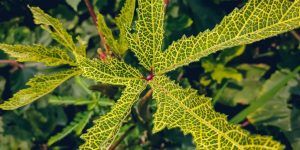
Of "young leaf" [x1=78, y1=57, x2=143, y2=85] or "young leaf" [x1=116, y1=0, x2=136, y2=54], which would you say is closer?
"young leaf" [x1=78, y1=57, x2=143, y2=85]

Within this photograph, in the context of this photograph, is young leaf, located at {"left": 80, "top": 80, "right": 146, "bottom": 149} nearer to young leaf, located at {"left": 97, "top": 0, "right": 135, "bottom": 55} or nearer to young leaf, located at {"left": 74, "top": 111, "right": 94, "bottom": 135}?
young leaf, located at {"left": 97, "top": 0, "right": 135, "bottom": 55}

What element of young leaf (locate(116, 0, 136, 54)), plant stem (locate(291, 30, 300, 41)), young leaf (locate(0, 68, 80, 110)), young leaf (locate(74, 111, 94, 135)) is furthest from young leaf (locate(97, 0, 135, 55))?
plant stem (locate(291, 30, 300, 41))

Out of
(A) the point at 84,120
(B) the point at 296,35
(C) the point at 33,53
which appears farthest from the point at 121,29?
(B) the point at 296,35

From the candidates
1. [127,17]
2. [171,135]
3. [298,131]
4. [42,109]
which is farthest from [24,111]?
[298,131]

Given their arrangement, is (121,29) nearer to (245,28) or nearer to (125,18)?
(125,18)

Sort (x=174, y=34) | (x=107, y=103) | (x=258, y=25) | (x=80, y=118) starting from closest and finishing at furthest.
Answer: (x=258, y=25) < (x=107, y=103) < (x=80, y=118) < (x=174, y=34)

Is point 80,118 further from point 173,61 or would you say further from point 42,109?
point 173,61
